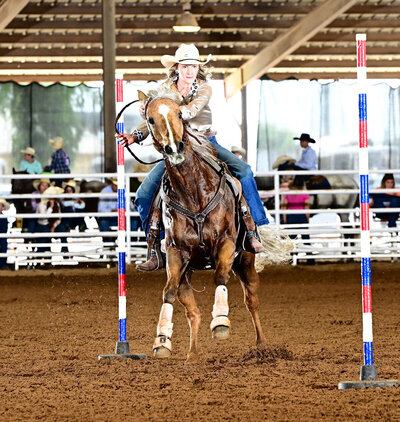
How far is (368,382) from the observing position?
466 centimetres

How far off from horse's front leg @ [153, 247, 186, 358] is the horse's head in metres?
0.63

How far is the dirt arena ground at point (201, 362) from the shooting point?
4238 mm

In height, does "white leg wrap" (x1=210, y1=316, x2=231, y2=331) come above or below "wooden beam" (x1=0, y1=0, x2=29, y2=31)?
below

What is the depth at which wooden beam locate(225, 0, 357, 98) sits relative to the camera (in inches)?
656

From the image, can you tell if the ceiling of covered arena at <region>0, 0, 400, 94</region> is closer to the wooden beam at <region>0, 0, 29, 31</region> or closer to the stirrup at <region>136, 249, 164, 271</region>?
the wooden beam at <region>0, 0, 29, 31</region>

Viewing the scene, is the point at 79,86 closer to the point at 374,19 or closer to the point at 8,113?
the point at 8,113

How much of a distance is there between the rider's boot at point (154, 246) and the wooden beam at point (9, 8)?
9619mm

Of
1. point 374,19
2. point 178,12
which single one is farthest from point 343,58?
point 178,12

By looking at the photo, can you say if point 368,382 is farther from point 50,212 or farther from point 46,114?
point 46,114

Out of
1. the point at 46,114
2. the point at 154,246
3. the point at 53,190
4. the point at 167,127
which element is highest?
the point at 46,114

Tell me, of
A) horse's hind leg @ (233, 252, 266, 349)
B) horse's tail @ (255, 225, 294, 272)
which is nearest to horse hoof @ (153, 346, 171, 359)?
horse's hind leg @ (233, 252, 266, 349)

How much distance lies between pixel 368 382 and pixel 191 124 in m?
2.10

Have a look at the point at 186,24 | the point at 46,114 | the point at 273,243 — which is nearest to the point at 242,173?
the point at 273,243

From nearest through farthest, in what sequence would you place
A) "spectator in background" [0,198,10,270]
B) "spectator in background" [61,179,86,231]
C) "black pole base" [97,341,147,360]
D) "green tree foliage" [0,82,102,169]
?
"black pole base" [97,341,147,360] → "spectator in background" [0,198,10,270] → "spectator in background" [61,179,86,231] → "green tree foliage" [0,82,102,169]
